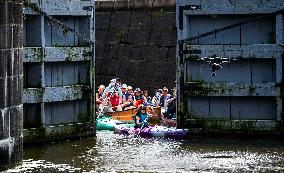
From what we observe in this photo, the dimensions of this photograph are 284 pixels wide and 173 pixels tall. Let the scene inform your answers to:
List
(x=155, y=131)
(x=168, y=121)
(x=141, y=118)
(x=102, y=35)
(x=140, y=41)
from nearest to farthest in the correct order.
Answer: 1. (x=155, y=131)
2. (x=141, y=118)
3. (x=168, y=121)
4. (x=140, y=41)
5. (x=102, y=35)

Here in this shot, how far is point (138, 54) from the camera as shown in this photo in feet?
89.6

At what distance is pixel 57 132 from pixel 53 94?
Result: 850mm

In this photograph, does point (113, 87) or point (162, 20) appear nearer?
point (113, 87)

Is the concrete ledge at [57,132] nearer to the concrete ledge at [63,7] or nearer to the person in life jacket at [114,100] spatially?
the concrete ledge at [63,7]

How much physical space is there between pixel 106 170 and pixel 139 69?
13.3 metres

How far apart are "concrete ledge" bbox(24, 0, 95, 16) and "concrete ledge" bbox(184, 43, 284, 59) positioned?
7.84 ft

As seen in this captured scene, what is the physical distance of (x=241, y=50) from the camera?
58.9 ft

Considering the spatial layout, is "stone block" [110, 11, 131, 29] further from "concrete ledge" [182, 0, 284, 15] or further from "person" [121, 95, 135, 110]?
"concrete ledge" [182, 0, 284, 15]

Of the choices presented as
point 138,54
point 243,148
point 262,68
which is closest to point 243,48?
point 262,68

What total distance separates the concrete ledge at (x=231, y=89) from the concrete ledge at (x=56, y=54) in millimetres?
2363

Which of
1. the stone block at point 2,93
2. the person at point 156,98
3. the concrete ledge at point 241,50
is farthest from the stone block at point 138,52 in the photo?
the stone block at point 2,93

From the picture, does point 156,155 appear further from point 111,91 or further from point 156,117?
point 111,91

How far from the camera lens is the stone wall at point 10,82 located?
13.4 metres

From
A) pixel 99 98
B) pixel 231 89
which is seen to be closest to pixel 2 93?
pixel 231 89
